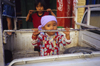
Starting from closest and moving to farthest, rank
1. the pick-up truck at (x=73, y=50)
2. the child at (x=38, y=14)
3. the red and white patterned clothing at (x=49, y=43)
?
the pick-up truck at (x=73, y=50) < the red and white patterned clothing at (x=49, y=43) < the child at (x=38, y=14)

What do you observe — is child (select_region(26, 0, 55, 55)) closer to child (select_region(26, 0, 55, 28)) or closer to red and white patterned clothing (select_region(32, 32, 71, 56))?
child (select_region(26, 0, 55, 28))

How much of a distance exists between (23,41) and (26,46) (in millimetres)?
176

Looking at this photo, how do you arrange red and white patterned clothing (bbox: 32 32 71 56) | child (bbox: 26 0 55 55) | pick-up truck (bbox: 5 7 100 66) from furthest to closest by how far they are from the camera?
child (bbox: 26 0 55 55), red and white patterned clothing (bbox: 32 32 71 56), pick-up truck (bbox: 5 7 100 66)

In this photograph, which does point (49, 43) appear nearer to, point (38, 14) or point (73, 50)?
point (73, 50)

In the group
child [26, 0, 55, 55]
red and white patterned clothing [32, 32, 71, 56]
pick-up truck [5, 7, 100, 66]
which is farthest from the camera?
child [26, 0, 55, 55]

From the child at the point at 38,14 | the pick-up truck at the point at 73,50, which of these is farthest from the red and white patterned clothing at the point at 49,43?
the child at the point at 38,14

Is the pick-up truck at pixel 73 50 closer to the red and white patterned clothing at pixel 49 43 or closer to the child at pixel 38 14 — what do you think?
the red and white patterned clothing at pixel 49 43

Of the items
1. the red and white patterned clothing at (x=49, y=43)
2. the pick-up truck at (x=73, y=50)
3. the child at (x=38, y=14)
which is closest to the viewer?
the pick-up truck at (x=73, y=50)

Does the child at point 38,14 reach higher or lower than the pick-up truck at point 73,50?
higher

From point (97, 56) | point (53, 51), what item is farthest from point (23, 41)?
point (97, 56)

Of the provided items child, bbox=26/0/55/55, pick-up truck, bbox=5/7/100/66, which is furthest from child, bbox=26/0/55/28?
pick-up truck, bbox=5/7/100/66

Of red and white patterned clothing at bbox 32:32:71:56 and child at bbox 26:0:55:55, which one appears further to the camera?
child at bbox 26:0:55:55

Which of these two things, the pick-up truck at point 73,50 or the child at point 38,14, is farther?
the child at point 38,14

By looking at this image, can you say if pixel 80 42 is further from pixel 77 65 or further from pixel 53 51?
pixel 77 65
